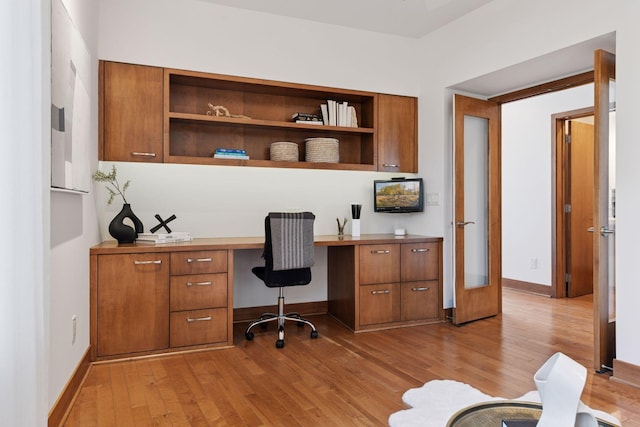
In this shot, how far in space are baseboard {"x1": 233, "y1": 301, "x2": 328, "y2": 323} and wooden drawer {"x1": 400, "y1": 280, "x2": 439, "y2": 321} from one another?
2.86 ft

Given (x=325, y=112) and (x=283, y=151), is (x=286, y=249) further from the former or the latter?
(x=325, y=112)

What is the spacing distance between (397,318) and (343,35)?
278cm

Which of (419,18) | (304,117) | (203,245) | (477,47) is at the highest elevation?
(419,18)

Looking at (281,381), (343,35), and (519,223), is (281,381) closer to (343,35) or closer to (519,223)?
(343,35)

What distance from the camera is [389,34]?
4320 millimetres

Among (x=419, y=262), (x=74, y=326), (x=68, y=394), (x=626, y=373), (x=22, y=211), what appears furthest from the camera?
(x=419, y=262)

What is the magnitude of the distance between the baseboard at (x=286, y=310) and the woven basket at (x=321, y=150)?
1464mm

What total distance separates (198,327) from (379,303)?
1.58m

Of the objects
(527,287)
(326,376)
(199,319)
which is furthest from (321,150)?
(527,287)

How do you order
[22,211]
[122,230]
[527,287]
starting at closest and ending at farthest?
1. [22,211]
2. [122,230]
3. [527,287]

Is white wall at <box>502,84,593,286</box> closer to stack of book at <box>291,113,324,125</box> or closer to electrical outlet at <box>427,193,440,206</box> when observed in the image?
electrical outlet at <box>427,193,440,206</box>

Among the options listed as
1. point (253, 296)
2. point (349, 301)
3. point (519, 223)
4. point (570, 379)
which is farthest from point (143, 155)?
point (519, 223)

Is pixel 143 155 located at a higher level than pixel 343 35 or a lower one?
lower

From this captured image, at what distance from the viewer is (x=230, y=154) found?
370cm
